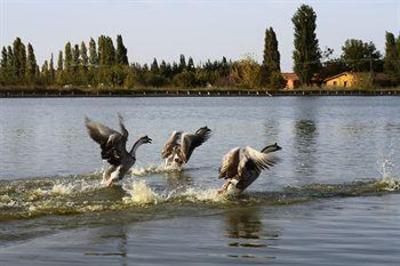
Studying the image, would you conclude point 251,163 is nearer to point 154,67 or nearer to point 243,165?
point 243,165

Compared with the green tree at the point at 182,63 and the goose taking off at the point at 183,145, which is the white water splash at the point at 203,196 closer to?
the goose taking off at the point at 183,145

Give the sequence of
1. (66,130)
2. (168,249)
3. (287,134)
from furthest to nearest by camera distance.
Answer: (66,130) → (287,134) → (168,249)

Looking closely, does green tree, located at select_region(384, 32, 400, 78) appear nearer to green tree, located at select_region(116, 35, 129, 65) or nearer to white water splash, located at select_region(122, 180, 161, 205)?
green tree, located at select_region(116, 35, 129, 65)

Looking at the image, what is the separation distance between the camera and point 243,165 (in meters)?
14.9

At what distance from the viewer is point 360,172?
21.0 metres

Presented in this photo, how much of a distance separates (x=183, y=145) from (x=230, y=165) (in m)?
5.54

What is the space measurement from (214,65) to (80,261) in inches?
5215

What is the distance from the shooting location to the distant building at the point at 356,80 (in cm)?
12401

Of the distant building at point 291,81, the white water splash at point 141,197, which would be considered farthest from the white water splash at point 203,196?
the distant building at point 291,81

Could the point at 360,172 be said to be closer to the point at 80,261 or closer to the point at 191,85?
the point at 80,261

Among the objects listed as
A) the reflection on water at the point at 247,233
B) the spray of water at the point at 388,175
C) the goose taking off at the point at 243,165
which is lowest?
the spray of water at the point at 388,175

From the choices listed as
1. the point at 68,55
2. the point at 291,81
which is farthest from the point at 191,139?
the point at 68,55

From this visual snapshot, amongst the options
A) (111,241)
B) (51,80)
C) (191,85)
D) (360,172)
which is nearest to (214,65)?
(191,85)

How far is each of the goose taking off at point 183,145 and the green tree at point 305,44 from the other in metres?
94.4
